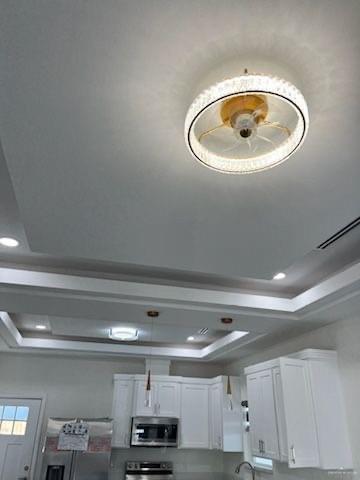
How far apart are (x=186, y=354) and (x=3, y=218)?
4.40 m

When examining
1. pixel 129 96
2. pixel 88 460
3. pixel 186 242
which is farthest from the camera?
pixel 88 460

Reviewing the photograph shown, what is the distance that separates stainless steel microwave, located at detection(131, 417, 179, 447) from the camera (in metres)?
5.53

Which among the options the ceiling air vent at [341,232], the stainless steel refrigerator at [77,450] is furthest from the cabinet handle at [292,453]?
the stainless steel refrigerator at [77,450]

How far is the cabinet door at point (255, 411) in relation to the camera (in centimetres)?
418

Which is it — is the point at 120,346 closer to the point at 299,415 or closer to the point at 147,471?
the point at 147,471

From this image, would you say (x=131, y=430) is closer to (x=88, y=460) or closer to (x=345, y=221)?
(x=88, y=460)

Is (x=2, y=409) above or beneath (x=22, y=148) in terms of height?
beneath

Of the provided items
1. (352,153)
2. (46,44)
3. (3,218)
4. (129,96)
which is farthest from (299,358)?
(46,44)

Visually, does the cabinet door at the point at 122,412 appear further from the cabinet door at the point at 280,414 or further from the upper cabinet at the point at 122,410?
the cabinet door at the point at 280,414

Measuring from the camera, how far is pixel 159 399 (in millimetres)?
5902

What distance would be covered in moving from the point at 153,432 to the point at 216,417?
1019 mm

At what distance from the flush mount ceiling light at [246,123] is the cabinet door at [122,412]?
524cm

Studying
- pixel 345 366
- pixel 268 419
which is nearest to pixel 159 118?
pixel 345 366

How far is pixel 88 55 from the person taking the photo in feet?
4.01
